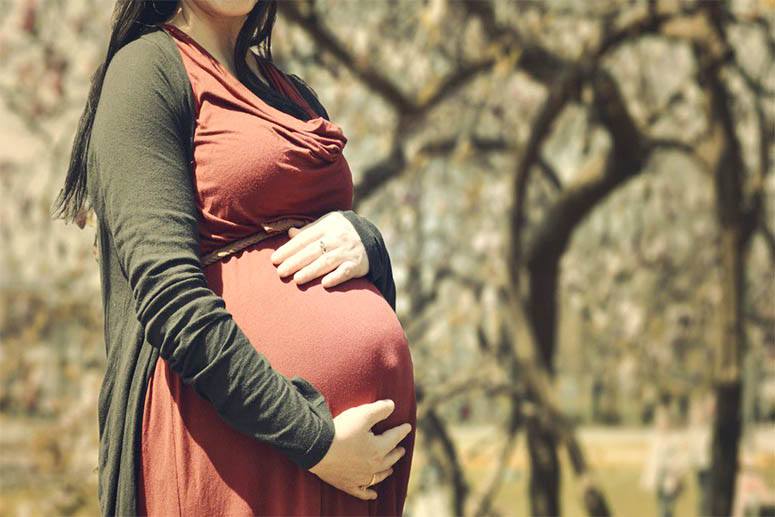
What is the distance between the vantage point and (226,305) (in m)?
1.91

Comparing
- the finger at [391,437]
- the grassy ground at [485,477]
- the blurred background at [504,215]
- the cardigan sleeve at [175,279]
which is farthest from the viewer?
the grassy ground at [485,477]

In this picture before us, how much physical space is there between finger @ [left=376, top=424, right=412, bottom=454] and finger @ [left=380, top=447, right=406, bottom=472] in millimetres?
13

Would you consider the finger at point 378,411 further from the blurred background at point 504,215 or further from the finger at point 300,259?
the blurred background at point 504,215

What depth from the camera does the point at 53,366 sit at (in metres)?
8.70

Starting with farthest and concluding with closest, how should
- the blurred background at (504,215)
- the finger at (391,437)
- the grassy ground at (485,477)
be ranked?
the grassy ground at (485,477)
the blurred background at (504,215)
the finger at (391,437)

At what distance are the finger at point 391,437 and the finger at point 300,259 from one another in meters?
0.27

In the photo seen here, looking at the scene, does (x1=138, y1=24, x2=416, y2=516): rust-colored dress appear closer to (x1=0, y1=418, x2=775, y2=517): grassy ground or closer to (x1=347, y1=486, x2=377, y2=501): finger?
(x1=347, y1=486, x2=377, y2=501): finger

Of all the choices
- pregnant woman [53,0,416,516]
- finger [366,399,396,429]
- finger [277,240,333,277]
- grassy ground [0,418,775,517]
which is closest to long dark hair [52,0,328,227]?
pregnant woman [53,0,416,516]

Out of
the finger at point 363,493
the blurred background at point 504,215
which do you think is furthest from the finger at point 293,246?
the blurred background at point 504,215

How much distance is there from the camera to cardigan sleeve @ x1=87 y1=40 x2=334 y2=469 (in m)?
1.81

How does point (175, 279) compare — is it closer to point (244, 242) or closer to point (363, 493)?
point (244, 242)

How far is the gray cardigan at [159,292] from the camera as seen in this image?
5.96ft

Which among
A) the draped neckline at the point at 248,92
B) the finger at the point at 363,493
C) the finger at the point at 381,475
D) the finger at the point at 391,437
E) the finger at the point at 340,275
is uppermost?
the draped neckline at the point at 248,92

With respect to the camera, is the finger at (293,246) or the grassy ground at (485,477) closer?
the finger at (293,246)
